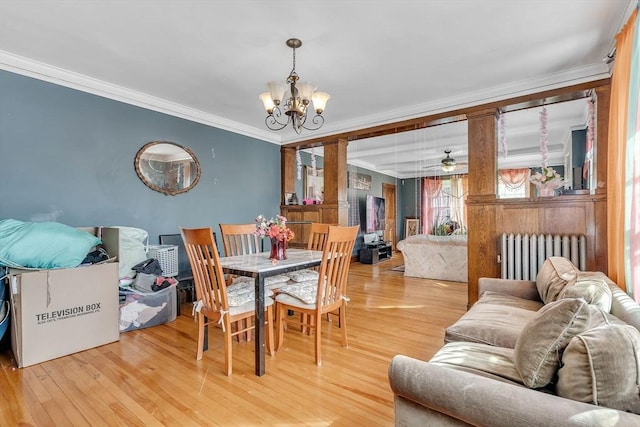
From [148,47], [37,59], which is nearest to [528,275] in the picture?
[148,47]

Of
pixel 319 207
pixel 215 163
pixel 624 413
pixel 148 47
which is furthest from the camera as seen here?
pixel 319 207

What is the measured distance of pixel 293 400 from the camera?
6.20ft

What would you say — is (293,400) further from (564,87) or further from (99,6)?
(564,87)

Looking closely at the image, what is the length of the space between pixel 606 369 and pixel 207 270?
6.97 ft

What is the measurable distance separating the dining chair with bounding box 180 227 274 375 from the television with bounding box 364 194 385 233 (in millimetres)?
5897

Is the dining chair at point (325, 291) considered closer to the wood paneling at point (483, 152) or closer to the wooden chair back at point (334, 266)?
the wooden chair back at point (334, 266)

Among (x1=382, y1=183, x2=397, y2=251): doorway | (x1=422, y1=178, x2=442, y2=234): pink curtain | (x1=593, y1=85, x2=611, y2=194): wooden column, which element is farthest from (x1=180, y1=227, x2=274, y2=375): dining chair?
(x1=422, y1=178, x2=442, y2=234): pink curtain

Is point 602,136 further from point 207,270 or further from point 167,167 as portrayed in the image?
point 167,167

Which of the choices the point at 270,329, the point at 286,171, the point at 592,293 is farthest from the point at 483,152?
the point at 286,171

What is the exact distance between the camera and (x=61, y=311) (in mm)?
2514

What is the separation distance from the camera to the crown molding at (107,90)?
3.00 m

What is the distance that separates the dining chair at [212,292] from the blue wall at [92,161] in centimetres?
197

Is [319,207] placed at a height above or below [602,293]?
above

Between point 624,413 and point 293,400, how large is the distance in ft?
5.00
